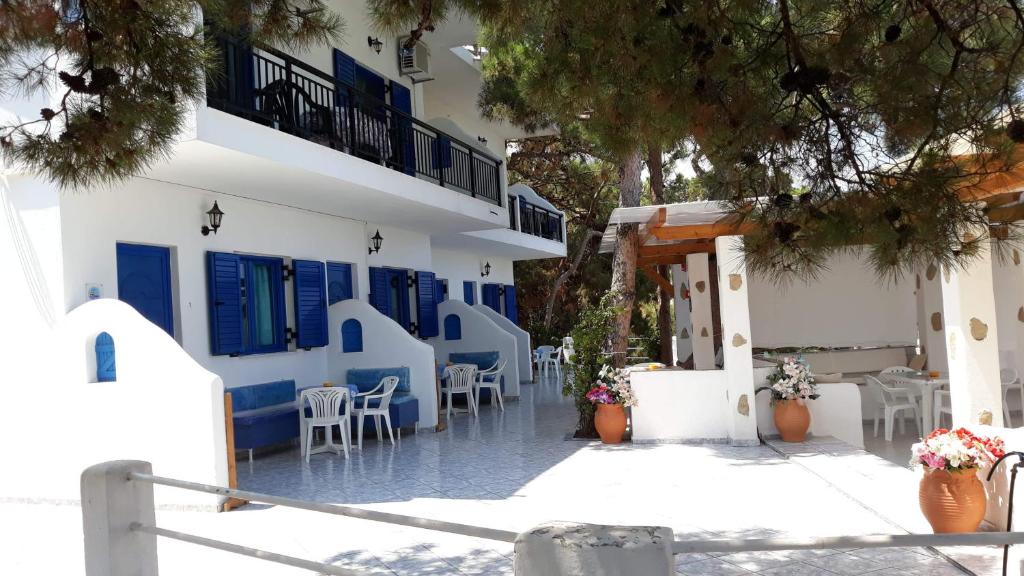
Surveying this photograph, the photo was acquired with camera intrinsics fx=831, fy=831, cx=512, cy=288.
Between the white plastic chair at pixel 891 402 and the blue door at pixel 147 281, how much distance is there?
7.87 m

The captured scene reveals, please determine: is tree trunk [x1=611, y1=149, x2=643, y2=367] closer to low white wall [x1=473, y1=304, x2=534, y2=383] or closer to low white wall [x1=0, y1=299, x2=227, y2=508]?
low white wall [x1=0, y1=299, x2=227, y2=508]

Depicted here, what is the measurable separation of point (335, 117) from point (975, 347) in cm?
696

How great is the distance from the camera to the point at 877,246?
3184 mm

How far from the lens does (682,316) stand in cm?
1616

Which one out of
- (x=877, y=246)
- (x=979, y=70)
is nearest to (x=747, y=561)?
(x=877, y=246)

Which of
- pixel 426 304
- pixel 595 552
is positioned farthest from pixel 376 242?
pixel 595 552

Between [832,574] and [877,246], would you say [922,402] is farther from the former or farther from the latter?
[877,246]

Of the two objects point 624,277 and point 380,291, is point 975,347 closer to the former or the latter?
point 624,277

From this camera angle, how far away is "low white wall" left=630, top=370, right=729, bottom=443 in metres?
9.48

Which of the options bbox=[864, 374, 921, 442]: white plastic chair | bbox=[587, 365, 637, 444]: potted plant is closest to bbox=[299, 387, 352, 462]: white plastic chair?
bbox=[587, 365, 637, 444]: potted plant

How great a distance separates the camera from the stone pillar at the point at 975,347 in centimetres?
658

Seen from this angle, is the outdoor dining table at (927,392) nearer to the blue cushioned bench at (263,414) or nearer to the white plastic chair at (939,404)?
the white plastic chair at (939,404)

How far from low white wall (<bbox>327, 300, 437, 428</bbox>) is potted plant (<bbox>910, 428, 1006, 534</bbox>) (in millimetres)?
7223

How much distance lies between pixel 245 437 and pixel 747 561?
5712 millimetres
